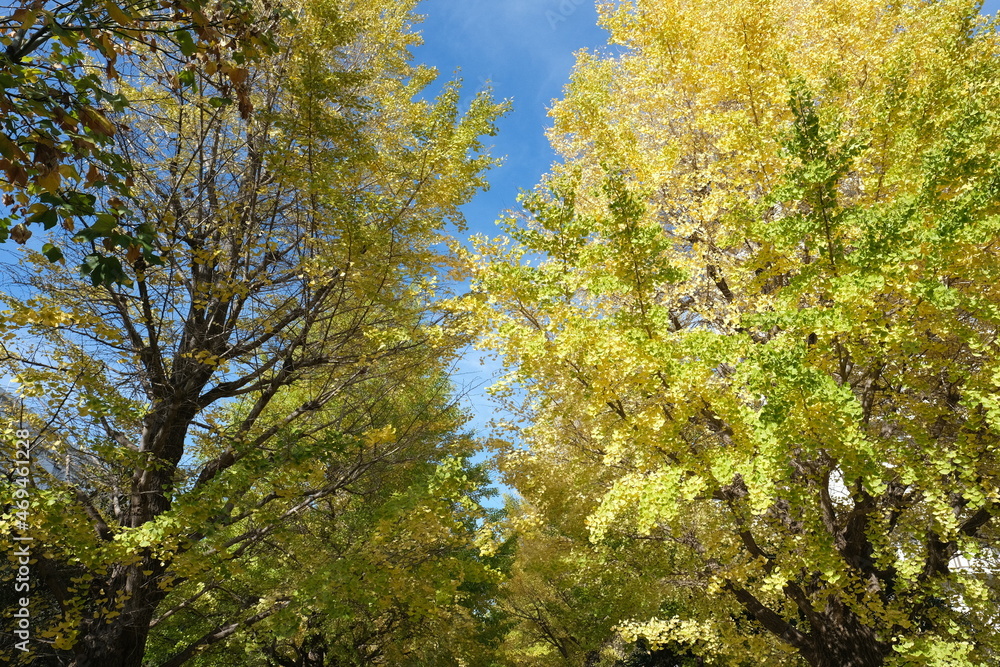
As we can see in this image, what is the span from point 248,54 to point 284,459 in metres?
3.67

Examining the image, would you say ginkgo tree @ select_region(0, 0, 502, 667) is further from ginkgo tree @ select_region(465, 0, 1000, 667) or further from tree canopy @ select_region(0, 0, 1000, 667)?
ginkgo tree @ select_region(465, 0, 1000, 667)

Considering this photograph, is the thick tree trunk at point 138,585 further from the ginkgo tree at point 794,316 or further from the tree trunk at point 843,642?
the tree trunk at point 843,642

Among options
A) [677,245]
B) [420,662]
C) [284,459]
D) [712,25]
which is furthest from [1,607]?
[712,25]

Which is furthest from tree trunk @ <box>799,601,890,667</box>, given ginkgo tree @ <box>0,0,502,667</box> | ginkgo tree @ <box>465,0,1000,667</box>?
ginkgo tree @ <box>0,0,502,667</box>

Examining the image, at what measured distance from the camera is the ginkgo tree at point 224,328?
4.56m

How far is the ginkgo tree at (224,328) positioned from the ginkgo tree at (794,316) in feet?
4.27

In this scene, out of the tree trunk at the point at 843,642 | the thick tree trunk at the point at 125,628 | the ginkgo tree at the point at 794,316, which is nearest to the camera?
the ginkgo tree at the point at 794,316

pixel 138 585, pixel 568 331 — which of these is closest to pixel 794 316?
pixel 568 331

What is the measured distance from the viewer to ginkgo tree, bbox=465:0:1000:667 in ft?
14.3

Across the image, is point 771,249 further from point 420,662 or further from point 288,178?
point 420,662

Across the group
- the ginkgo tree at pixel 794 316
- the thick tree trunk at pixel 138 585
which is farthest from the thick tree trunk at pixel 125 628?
the ginkgo tree at pixel 794 316

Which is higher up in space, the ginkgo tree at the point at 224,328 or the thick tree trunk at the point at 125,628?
the ginkgo tree at the point at 224,328

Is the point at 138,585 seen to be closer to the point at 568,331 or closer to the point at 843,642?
the point at 568,331

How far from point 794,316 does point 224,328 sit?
5541 mm
